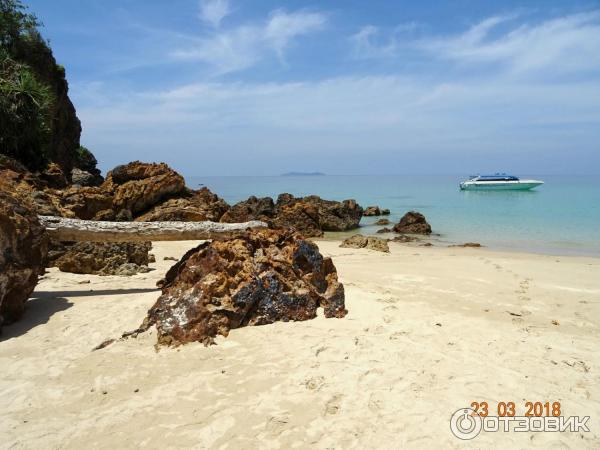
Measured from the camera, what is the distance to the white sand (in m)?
3.15

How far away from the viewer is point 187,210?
16312 millimetres

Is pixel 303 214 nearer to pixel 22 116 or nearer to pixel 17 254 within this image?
pixel 22 116

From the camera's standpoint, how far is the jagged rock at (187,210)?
15.8 metres

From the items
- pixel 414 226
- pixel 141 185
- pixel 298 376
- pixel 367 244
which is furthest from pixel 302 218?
pixel 298 376

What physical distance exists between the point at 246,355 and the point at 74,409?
163 centimetres

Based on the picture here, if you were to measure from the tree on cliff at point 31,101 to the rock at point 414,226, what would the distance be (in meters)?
16.0

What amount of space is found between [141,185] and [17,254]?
445 inches

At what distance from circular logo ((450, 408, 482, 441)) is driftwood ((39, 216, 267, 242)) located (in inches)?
163

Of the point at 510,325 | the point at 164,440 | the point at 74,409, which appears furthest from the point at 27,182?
the point at 510,325

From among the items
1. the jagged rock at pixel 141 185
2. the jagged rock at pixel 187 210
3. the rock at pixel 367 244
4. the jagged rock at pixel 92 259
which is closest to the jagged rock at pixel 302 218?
the jagged rock at pixel 187 210

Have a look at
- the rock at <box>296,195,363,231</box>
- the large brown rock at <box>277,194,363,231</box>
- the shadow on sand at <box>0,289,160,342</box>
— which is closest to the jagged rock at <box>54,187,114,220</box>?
the shadow on sand at <box>0,289,160,342</box>

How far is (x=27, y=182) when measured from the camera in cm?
961
